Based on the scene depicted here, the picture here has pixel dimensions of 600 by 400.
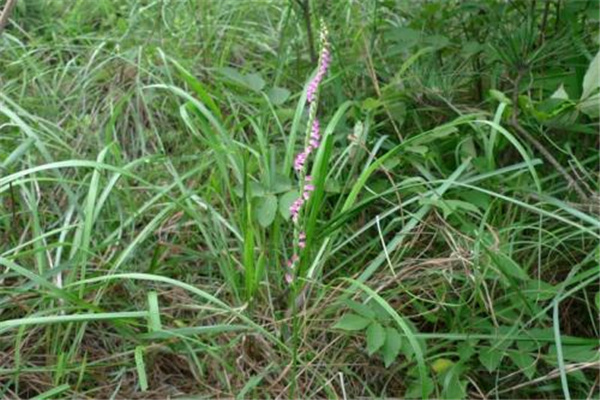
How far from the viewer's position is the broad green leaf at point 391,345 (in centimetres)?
162

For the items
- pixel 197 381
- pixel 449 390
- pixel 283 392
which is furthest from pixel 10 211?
pixel 449 390

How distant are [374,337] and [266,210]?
346 mm

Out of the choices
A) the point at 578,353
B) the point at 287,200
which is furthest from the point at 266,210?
the point at 578,353

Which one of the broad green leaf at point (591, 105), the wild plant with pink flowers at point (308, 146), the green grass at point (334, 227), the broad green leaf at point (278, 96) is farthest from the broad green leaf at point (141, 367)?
the broad green leaf at point (591, 105)

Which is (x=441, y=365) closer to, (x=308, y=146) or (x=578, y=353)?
(x=578, y=353)

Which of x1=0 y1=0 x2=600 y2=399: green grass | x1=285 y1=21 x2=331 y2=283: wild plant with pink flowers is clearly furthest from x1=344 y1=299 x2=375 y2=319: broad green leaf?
x1=285 y1=21 x2=331 y2=283: wild plant with pink flowers

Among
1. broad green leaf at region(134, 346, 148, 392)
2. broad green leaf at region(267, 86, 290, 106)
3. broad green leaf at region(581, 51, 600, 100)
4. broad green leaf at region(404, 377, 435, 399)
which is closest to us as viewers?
broad green leaf at region(134, 346, 148, 392)

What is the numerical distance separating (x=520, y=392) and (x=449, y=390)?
17cm

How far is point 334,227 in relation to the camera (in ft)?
5.80

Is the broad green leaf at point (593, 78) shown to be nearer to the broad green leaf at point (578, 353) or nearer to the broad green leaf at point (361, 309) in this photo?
the broad green leaf at point (578, 353)

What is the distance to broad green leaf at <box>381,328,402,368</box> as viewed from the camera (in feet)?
5.30

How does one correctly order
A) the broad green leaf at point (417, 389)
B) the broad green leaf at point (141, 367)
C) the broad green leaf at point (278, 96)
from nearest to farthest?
the broad green leaf at point (141, 367)
the broad green leaf at point (417, 389)
the broad green leaf at point (278, 96)

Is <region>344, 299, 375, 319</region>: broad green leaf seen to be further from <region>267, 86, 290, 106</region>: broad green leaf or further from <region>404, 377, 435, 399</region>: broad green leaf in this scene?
<region>267, 86, 290, 106</region>: broad green leaf

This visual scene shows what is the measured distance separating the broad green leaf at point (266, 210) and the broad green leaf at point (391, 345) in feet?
1.04
